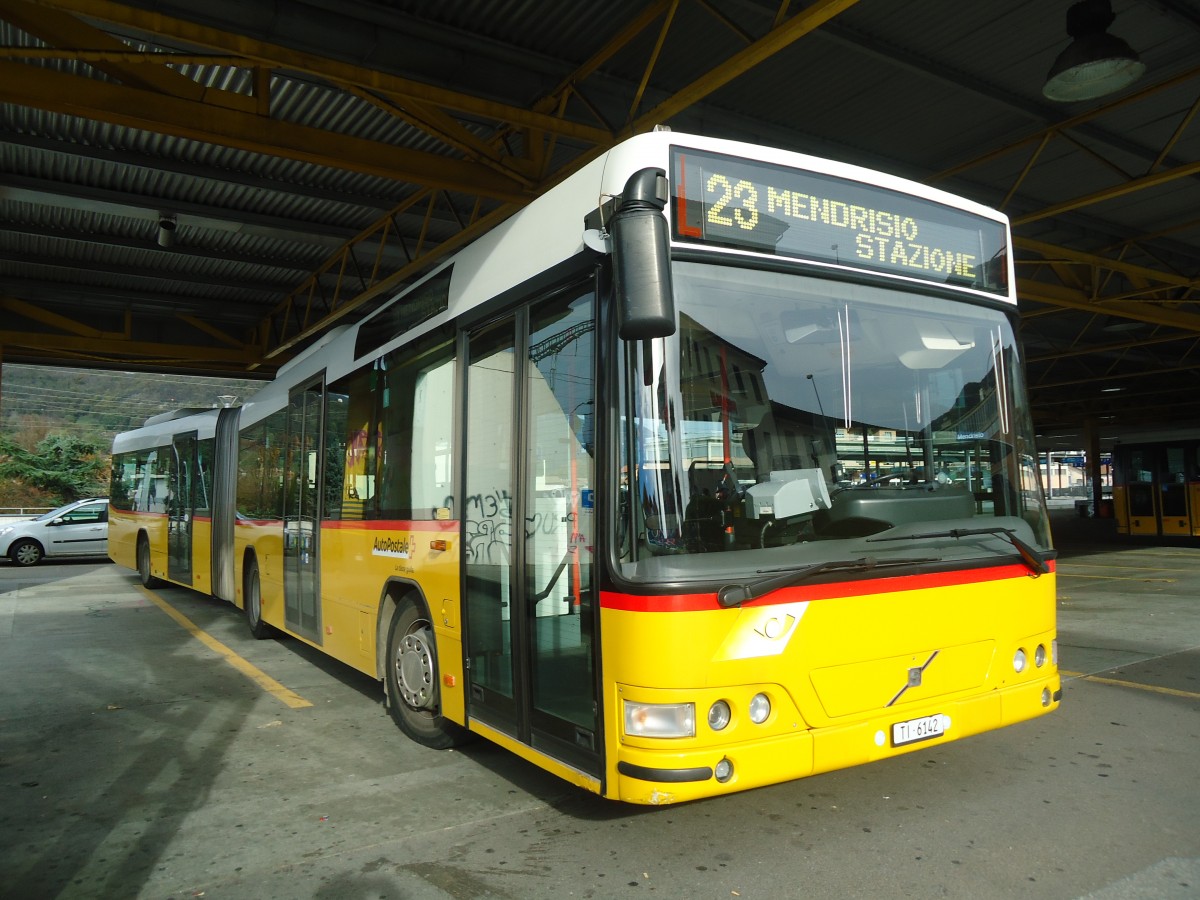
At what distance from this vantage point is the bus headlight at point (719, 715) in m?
3.54

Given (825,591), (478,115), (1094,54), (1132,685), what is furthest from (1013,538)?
(478,115)

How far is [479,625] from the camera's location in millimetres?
4848

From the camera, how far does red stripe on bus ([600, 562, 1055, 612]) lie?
3.48 metres

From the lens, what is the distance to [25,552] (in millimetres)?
21516

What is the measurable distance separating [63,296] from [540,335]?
51.1 ft

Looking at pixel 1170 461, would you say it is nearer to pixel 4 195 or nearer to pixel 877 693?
pixel 877 693

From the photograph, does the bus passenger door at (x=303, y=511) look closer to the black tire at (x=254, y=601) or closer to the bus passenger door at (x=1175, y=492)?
the black tire at (x=254, y=601)

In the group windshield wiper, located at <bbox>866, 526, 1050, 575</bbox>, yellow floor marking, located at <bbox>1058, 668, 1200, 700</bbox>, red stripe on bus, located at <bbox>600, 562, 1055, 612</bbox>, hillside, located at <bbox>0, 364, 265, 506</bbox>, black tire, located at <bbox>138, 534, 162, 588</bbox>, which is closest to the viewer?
red stripe on bus, located at <bbox>600, 562, 1055, 612</bbox>

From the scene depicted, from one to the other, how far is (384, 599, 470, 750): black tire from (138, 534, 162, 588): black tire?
11757 millimetres

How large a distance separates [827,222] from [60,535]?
918 inches

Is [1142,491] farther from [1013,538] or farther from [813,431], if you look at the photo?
[813,431]

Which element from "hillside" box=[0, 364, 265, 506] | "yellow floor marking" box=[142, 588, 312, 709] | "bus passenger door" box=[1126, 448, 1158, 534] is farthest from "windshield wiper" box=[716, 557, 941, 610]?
"hillside" box=[0, 364, 265, 506]

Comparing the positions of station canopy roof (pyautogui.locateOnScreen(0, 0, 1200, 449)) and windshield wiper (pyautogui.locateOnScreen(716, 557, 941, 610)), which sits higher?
station canopy roof (pyautogui.locateOnScreen(0, 0, 1200, 449))

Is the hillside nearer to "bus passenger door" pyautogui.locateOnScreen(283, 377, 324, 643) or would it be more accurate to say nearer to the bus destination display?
"bus passenger door" pyautogui.locateOnScreen(283, 377, 324, 643)
